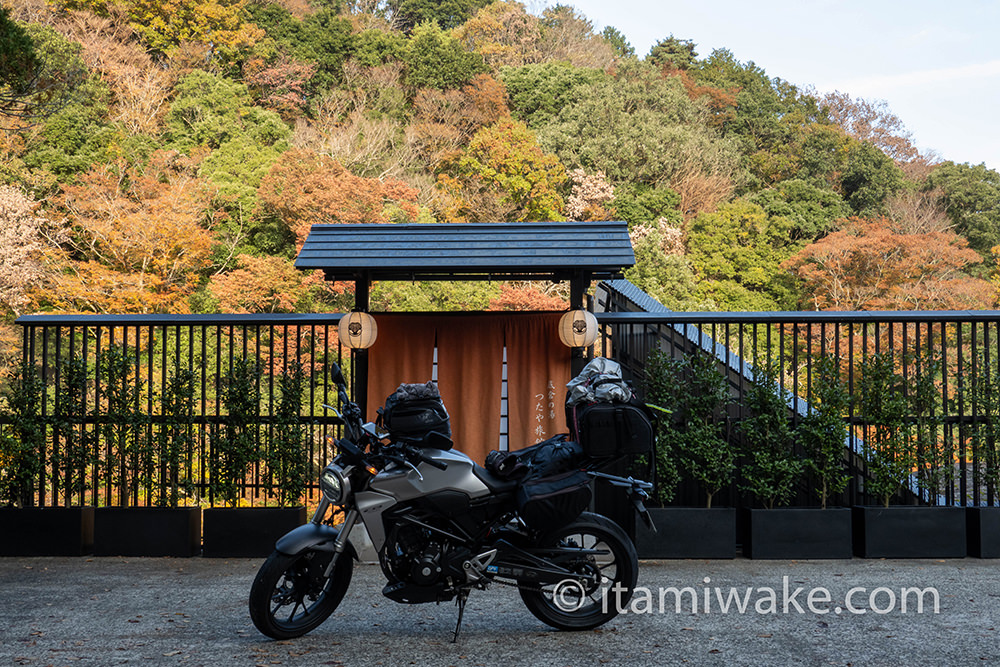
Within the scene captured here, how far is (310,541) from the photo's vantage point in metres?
3.84

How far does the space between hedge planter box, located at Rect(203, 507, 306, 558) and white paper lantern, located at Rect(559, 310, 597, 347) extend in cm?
233

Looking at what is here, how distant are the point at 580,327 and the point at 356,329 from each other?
64.5 inches

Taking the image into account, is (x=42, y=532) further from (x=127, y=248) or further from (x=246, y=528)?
(x=127, y=248)

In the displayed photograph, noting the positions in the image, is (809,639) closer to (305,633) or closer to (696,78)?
(305,633)

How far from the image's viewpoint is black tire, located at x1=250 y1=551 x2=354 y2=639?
379 cm

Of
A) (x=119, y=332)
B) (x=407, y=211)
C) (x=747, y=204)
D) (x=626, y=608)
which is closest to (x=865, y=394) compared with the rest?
(x=626, y=608)

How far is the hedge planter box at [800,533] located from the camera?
5.80 metres

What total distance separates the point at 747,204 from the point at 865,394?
19.2 metres

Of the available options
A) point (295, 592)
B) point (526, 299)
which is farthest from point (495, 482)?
point (526, 299)

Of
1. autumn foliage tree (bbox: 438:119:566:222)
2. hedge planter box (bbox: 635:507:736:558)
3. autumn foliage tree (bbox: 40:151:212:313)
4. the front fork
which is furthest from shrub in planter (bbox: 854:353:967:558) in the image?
autumn foliage tree (bbox: 438:119:566:222)

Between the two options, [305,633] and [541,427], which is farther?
[541,427]

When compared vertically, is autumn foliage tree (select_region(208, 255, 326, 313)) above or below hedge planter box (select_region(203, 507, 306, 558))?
above

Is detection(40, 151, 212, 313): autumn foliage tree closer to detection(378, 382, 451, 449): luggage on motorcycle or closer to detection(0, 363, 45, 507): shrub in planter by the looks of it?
Result: detection(0, 363, 45, 507): shrub in planter

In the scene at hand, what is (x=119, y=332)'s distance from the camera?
53.6ft
